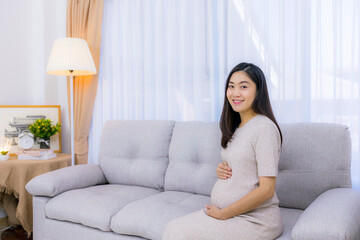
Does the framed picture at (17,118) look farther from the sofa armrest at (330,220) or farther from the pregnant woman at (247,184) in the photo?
the sofa armrest at (330,220)

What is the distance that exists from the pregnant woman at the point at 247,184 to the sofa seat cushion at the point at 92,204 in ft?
1.84

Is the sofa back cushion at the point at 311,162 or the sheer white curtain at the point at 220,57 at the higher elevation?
the sheer white curtain at the point at 220,57

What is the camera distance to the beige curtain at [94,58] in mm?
2930

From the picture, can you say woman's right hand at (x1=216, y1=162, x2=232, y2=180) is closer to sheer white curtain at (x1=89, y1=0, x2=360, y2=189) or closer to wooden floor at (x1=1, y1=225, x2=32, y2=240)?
sheer white curtain at (x1=89, y1=0, x2=360, y2=189)

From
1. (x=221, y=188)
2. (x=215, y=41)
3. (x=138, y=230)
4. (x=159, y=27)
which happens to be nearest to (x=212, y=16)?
(x=215, y=41)

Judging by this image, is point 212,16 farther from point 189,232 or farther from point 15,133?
point 15,133

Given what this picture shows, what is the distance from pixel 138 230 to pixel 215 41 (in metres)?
1.45

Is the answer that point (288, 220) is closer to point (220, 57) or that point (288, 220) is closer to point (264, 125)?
point (264, 125)

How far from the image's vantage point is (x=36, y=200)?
2098 millimetres

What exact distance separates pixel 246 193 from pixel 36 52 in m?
2.84

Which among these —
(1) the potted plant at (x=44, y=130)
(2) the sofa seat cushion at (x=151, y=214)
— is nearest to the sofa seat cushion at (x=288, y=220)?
(2) the sofa seat cushion at (x=151, y=214)

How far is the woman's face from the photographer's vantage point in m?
1.48

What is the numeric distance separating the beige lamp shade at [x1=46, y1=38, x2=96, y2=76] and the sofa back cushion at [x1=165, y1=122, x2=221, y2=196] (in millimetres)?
1008

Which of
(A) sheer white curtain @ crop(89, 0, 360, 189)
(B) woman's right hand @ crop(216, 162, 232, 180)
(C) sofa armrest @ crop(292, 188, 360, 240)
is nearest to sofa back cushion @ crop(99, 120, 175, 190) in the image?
(A) sheer white curtain @ crop(89, 0, 360, 189)
